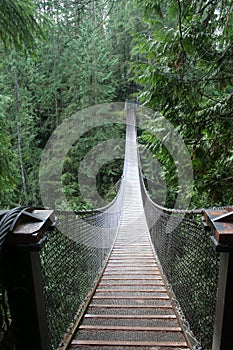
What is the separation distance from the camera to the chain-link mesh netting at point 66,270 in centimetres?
98

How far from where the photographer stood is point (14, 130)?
8.96 metres

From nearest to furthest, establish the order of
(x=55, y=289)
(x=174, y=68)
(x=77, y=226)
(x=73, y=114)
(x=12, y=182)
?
1. (x=55, y=289)
2. (x=77, y=226)
3. (x=12, y=182)
4. (x=174, y=68)
5. (x=73, y=114)

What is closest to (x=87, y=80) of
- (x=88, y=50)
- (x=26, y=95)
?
(x=88, y=50)

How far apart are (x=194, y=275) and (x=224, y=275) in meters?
0.59

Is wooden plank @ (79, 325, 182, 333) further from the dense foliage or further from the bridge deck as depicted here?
the dense foliage

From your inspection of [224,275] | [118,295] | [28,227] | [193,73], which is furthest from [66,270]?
[193,73]

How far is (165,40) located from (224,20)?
473 mm

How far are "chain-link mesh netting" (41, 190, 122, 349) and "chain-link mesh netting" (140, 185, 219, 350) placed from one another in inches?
22.3

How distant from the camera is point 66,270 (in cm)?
125

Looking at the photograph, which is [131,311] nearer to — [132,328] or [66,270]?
[132,328]

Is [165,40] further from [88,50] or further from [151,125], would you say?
[88,50]

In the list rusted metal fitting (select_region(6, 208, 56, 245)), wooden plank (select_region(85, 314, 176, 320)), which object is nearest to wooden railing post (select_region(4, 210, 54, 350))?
rusted metal fitting (select_region(6, 208, 56, 245))

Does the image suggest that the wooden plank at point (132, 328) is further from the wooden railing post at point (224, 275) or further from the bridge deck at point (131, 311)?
the wooden railing post at point (224, 275)

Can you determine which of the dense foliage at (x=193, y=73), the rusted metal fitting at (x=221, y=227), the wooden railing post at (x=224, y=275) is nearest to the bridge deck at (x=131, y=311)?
the wooden railing post at (x=224, y=275)
